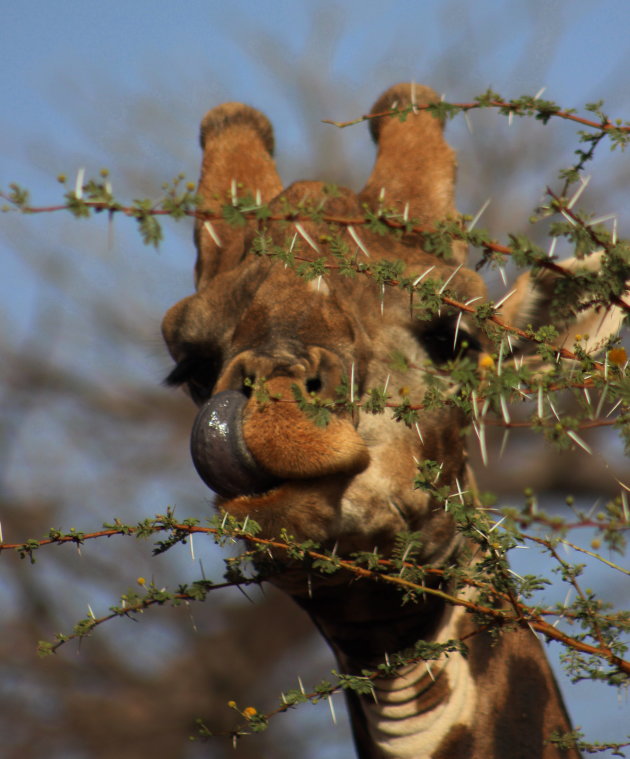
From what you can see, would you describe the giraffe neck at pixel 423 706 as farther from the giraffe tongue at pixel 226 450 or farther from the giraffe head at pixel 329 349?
the giraffe tongue at pixel 226 450

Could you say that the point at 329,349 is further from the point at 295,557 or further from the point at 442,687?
the point at 442,687

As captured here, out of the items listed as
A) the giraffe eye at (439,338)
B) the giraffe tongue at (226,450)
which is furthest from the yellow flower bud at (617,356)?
the giraffe eye at (439,338)

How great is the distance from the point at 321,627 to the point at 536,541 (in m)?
1.73

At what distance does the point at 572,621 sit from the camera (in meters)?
3.11

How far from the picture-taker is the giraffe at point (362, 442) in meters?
3.48

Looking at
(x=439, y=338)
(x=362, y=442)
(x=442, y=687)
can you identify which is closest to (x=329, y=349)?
(x=362, y=442)

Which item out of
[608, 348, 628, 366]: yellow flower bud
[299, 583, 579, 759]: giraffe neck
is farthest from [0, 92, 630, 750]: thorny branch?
[299, 583, 579, 759]: giraffe neck

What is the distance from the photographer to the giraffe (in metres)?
3.48

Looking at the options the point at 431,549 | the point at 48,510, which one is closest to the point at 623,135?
the point at 431,549

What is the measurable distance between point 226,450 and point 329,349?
0.68 m

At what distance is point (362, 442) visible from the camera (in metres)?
3.64

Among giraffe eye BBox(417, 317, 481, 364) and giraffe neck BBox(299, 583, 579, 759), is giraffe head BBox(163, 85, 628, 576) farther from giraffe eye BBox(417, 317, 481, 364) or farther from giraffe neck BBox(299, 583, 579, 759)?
giraffe neck BBox(299, 583, 579, 759)

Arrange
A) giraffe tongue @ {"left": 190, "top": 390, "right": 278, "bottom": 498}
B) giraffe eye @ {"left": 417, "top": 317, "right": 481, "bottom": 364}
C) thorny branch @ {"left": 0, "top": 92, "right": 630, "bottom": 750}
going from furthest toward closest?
giraffe eye @ {"left": 417, "top": 317, "right": 481, "bottom": 364} < giraffe tongue @ {"left": 190, "top": 390, "right": 278, "bottom": 498} < thorny branch @ {"left": 0, "top": 92, "right": 630, "bottom": 750}

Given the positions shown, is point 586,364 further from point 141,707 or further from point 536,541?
point 141,707
